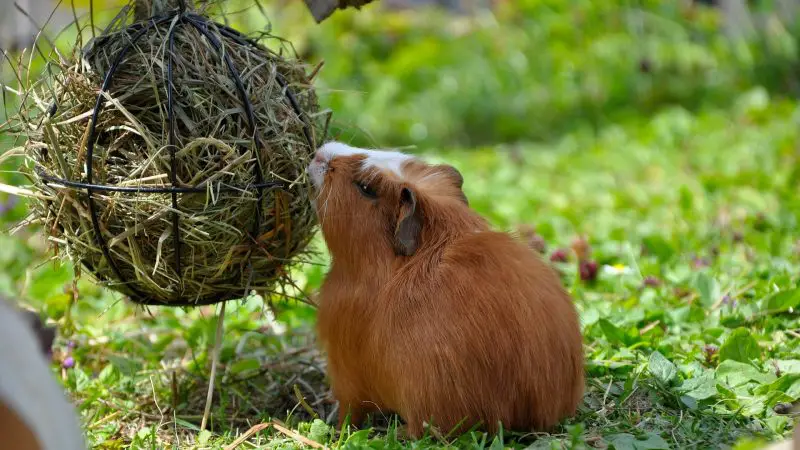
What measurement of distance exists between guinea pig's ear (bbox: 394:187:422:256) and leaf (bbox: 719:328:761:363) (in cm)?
117

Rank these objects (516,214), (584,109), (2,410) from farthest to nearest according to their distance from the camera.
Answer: (584,109) → (516,214) → (2,410)

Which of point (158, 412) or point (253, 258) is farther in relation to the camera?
point (158, 412)

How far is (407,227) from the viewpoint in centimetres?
245

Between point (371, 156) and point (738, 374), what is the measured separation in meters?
1.37

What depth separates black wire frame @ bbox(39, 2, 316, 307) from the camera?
2.38 m

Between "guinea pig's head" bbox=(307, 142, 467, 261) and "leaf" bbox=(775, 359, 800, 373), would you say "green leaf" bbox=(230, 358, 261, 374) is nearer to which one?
"guinea pig's head" bbox=(307, 142, 467, 261)

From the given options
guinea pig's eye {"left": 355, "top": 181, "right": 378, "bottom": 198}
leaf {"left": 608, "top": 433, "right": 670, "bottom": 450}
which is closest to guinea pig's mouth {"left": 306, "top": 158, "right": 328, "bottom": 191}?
guinea pig's eye {"left": 355, "top": 181, "right": 378, "bottom": 198}

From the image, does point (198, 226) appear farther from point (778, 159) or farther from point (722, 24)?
point (722, 24)

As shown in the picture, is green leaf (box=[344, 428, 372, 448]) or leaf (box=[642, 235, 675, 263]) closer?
green leaf (box=[344, 428, 372, 448])

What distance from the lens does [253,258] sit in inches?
102

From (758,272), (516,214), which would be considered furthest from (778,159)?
(758,272)

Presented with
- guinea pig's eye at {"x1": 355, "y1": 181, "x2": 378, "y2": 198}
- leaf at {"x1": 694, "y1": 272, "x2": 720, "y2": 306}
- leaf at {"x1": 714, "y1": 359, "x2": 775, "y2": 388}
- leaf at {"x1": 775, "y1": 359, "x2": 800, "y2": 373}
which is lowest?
leaf at {"x1": 775, "y1": 359, "x2": 800, "y2": 373}

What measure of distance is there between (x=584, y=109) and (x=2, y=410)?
6564mm

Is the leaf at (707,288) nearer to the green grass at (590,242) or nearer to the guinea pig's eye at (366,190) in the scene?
the green grass at (590,242)
